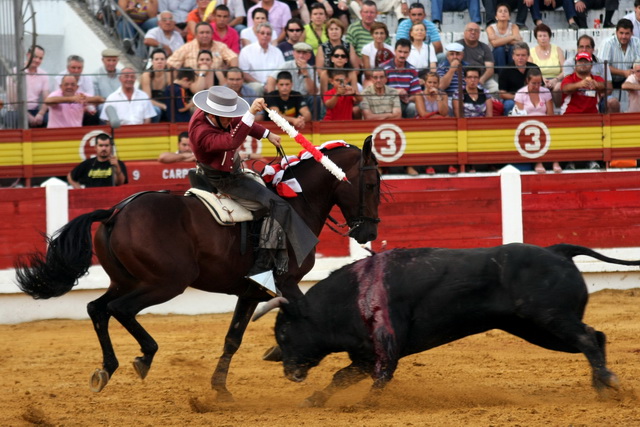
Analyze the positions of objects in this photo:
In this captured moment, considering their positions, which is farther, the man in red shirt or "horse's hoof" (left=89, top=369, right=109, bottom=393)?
the man in red shirt

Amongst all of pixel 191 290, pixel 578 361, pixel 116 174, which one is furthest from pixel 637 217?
pixel 116 174

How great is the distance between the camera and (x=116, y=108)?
11.2m

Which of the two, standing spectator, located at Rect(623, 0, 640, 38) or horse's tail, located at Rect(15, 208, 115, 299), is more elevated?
standing spectator, located at Rect(623, 0, 640, 38)

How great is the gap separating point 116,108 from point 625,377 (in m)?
6.65

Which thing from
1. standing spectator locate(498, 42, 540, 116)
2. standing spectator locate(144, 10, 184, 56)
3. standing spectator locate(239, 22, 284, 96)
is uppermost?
standing spectator locate(144, 10, 184, 56)

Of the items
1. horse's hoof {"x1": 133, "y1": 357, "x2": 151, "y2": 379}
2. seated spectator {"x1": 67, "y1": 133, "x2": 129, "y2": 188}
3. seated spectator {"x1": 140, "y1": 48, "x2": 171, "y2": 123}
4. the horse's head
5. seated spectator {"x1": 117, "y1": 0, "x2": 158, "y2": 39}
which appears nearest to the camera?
horse's hoof {"x1": 133, "y1": 357, "x2": 151, "y2": 379}

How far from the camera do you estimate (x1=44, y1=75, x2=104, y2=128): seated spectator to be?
11023mm

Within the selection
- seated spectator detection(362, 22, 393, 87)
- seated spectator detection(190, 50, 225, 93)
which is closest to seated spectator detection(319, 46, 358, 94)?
seated spectator detection(362, 22, 393, 87)

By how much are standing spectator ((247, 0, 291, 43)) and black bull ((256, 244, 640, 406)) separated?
7.48 metres

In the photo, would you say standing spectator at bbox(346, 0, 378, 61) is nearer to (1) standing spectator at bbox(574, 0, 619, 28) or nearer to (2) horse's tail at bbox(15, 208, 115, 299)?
(1) standing spectator at bbox(574, 0, 619, 28)

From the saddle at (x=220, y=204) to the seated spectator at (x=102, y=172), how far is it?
4091 millimetres

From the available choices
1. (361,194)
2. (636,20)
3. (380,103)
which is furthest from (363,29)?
(361,194)

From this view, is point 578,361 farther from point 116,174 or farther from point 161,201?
point 116,174

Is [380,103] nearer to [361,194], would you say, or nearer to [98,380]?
[361,194]
